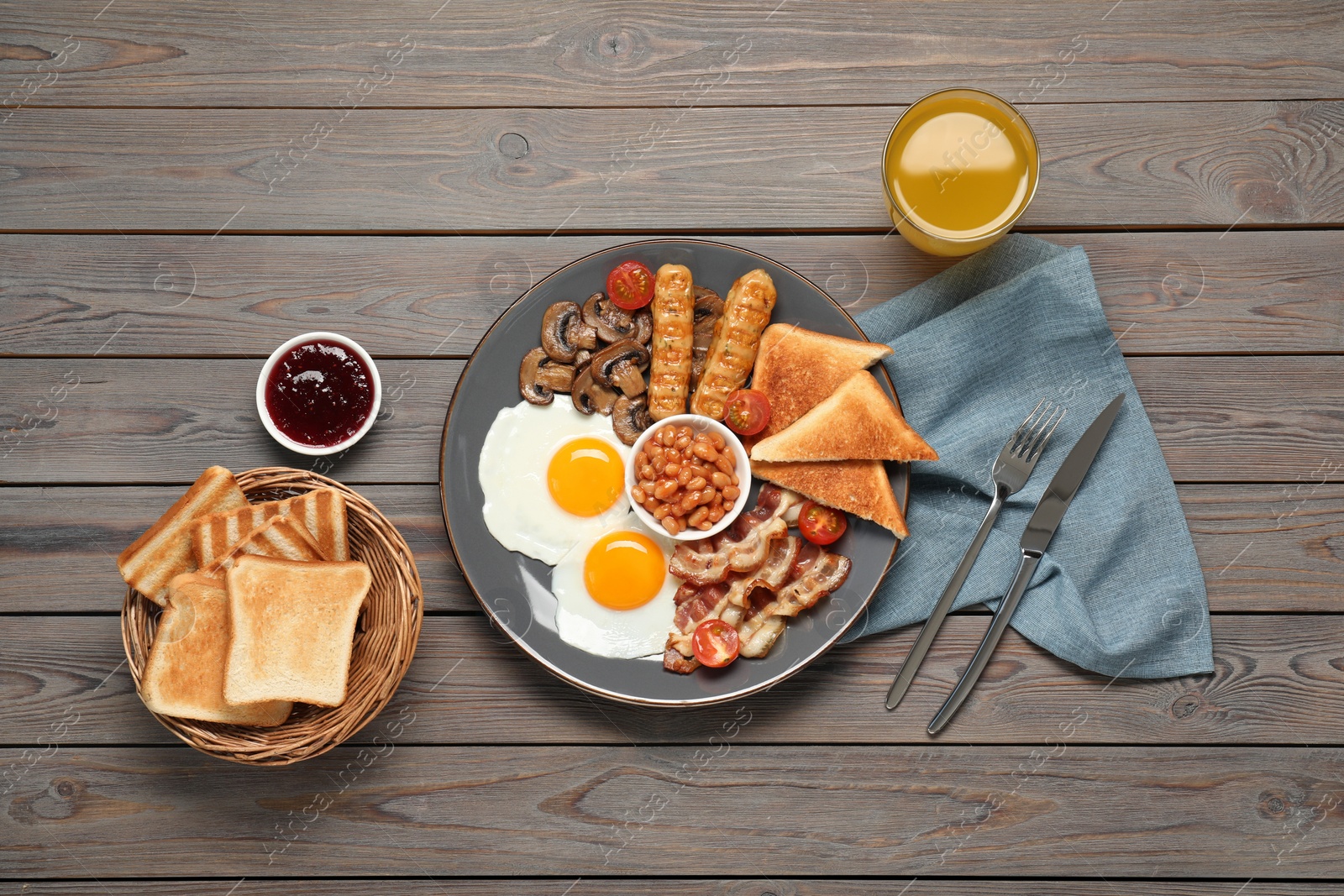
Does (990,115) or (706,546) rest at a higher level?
(990,115)

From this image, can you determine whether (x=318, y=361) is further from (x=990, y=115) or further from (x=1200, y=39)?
(x=1200, y=39)

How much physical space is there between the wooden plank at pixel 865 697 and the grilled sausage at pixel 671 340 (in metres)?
0.99

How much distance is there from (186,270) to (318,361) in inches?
26.5

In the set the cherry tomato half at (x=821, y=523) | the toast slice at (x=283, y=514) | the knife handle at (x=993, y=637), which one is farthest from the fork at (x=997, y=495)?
the toast slice at (x=283, y=514)

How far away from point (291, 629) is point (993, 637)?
7.32 ft

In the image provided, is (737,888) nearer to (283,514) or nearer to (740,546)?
(740,546)

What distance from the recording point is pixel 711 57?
2.97 meters

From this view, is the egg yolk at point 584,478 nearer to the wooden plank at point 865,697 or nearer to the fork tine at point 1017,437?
the wooden plank at point 865,697

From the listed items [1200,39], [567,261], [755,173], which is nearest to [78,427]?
[567,261]

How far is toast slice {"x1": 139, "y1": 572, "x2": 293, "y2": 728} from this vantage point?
2416 millimetres

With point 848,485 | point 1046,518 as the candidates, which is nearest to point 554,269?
point 848,485

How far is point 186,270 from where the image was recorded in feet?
9.62

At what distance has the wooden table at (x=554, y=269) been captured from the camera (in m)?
2.82

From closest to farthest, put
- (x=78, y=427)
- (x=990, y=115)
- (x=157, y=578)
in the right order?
(x=157, y=578), (x=990, y=115), (x=78, y=427)
